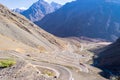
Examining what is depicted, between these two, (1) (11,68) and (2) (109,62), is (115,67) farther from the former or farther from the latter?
(1) (11,68)

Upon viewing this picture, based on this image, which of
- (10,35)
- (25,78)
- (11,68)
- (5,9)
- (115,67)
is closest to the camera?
(25,78)

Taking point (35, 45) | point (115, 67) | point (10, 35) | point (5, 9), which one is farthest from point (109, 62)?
point (5, 9)

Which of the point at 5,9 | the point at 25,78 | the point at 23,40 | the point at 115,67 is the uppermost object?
the point at 5,9

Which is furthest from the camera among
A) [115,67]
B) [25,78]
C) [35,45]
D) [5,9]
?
[5,9]

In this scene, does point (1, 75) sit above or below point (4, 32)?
below

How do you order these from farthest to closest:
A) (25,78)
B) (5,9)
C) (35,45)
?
(5,9)
(35,45)
(25,78)

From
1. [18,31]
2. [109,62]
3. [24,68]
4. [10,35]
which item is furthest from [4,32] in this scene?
[24,68]

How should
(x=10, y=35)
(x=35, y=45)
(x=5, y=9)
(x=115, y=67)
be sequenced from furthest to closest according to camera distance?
(x=5, y=9)
(x=35, y=45)
(x=10, y=35)
(x=115, y=67)

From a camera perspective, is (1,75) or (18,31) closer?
(1,75)

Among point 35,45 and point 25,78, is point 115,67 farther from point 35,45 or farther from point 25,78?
point 25,78
